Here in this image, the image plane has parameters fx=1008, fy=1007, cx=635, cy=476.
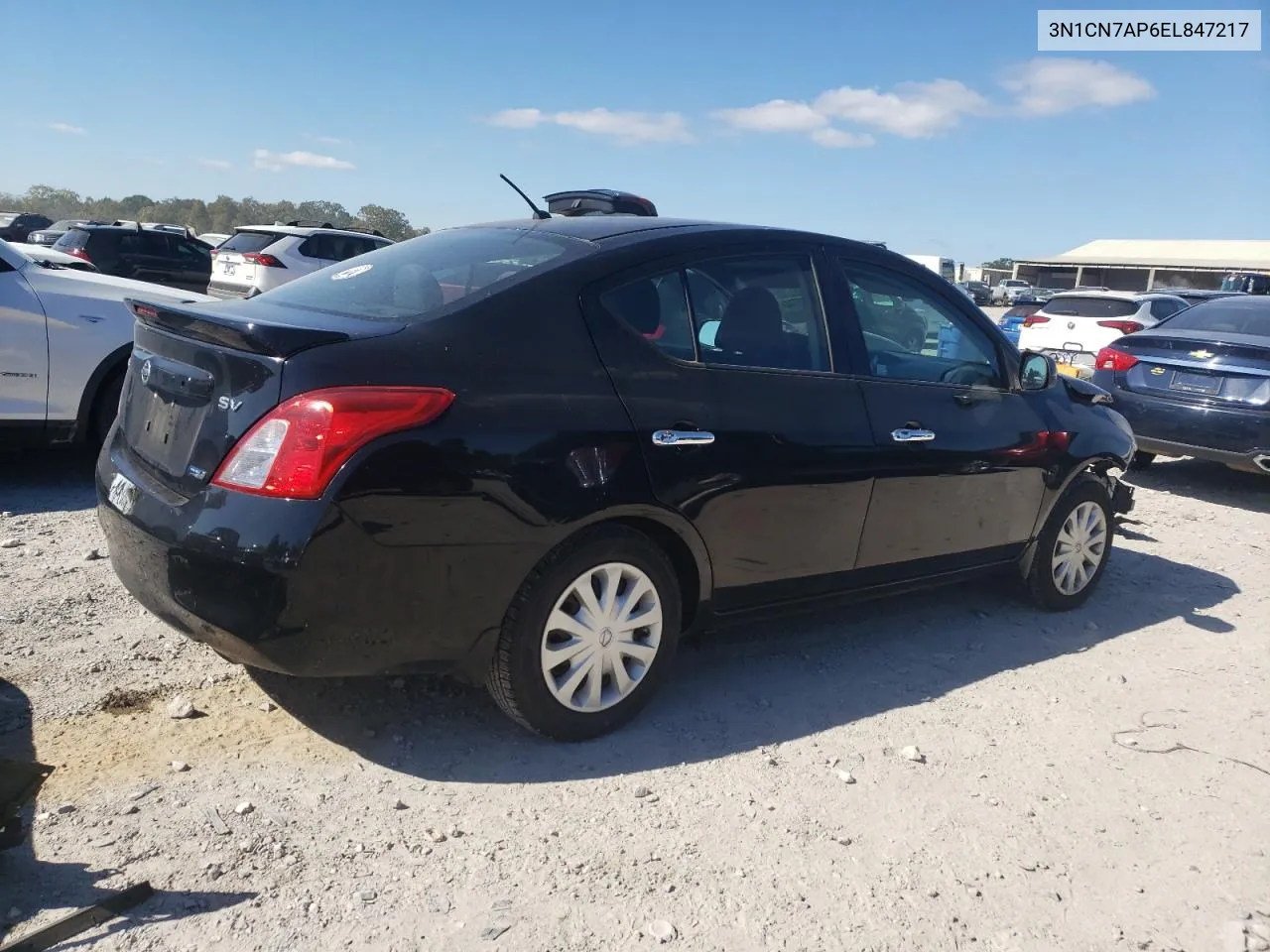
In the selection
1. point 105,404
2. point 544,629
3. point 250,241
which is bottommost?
point 544,629

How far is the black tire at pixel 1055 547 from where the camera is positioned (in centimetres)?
488

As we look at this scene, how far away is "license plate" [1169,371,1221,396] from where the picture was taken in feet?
25.2

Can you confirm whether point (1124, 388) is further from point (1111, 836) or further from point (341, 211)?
point (341, 211)

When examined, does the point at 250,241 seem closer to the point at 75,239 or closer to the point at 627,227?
the point at 75,239

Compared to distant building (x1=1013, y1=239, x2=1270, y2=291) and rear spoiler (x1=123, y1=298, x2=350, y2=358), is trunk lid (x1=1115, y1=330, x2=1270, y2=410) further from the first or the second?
distant building (x1=1013, y1=239, x2=1270, y2=291)

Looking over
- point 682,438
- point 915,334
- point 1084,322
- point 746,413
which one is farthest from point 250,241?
point 682,438

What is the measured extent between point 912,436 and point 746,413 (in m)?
0.89

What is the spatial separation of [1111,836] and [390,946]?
217 centimetres

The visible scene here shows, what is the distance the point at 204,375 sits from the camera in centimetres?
291

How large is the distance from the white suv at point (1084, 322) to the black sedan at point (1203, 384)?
4672 millimetres

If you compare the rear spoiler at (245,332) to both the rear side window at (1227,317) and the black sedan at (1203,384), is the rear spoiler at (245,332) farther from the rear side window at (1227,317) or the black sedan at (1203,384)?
the rear side window at (1227,317)

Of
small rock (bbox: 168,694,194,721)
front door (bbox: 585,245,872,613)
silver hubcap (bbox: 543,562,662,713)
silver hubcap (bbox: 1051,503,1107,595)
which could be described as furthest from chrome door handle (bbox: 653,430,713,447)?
silver hubcap (bbox: 1051,503,1107,595)

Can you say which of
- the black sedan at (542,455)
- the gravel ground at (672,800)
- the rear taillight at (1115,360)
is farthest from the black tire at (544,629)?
the rear taillight at (1115,360)

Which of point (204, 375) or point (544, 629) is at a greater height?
point (204, 375)
